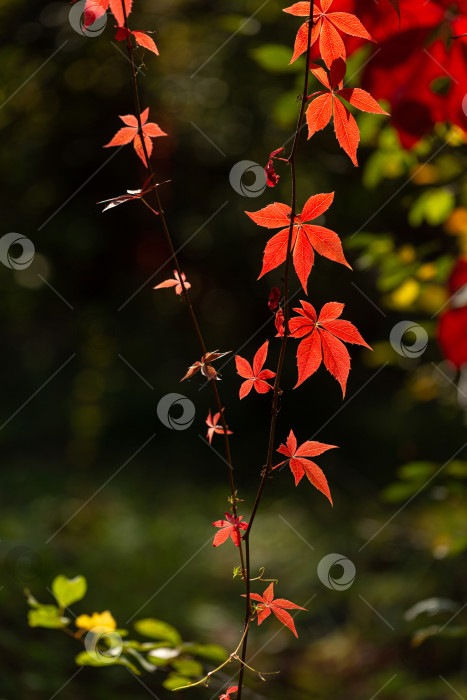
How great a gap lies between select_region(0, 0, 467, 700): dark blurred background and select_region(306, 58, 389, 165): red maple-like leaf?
0.25 meters

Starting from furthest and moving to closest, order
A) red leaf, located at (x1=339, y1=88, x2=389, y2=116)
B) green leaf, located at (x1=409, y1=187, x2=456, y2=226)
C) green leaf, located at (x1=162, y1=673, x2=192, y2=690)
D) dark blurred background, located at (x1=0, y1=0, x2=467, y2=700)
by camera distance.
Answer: dark blurred background, located at (x1=0, y1=0, x2=467, y2=700)
green leaf, located at (x1=409, y1=187, x2=456, y2=226)
green leaf, located at (x1=162, y1=673, x2=192, y2=690)
red leaf, located at (x1=339, y1=88, x2=389, y2=116)

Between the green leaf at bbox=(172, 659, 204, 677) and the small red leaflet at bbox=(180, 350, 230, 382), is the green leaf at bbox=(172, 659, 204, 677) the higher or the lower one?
the lower one

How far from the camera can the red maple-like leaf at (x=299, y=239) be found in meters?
0.51

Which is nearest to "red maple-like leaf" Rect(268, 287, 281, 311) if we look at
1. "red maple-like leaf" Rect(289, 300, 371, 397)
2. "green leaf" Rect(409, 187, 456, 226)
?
"red maple-like leaf" Rect(289, 300, 371, 397)

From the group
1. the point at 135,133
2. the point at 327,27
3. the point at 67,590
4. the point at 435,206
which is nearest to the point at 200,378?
the point at 435,206

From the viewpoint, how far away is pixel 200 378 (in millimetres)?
3986

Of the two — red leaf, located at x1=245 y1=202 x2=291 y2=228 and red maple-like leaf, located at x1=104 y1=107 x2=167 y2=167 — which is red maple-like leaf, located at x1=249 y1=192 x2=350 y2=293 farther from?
red maple-like leaf, located at x1=104 y1=107 x2=167 y2=167

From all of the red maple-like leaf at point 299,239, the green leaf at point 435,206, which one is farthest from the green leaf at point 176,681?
the green leaf at point 435,206

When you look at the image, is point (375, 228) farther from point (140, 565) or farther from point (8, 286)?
point (8, 286)

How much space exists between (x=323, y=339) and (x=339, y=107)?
18 centimetres

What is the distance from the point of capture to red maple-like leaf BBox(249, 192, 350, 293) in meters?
0.51

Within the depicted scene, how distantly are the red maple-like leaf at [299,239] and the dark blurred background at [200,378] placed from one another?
246mm

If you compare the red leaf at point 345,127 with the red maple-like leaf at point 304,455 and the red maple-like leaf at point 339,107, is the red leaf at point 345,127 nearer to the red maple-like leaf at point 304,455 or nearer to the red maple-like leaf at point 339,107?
the red maple-like leaf at point 339,107

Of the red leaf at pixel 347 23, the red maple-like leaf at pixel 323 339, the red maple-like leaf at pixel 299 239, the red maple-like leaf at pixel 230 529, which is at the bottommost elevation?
the red maple-like leaf at pixel 230 529
